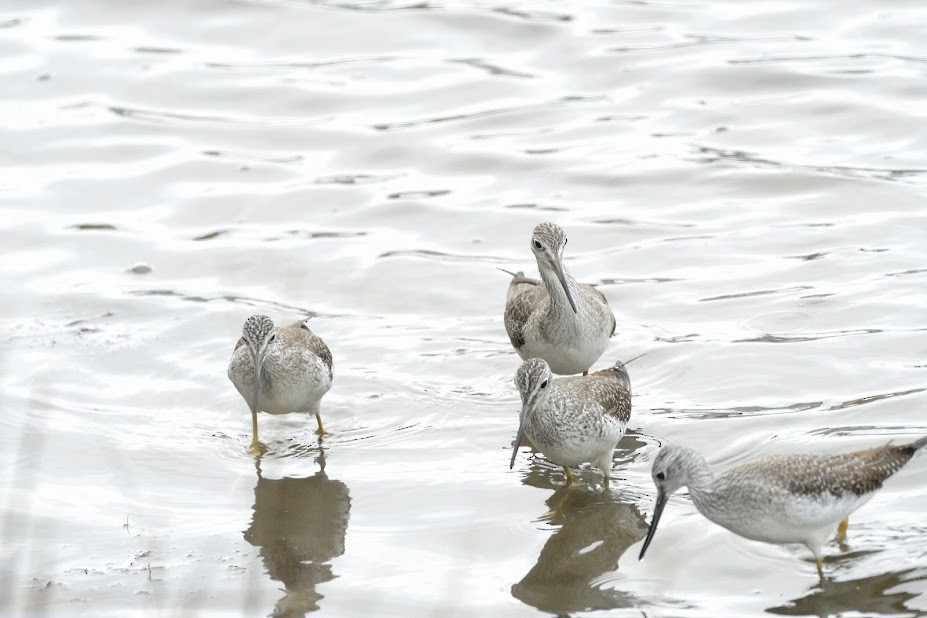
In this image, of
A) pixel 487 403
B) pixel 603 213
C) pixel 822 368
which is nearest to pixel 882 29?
pixel 603 213

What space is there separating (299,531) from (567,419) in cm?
208

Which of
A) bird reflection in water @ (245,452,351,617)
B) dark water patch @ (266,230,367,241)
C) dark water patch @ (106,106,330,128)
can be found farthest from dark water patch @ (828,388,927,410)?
dark water patch @ (106,106,330,128)

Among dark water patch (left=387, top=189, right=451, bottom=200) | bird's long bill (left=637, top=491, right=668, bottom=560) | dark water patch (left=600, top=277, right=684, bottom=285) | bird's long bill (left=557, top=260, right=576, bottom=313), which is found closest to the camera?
bird's long bill (left=637, top=491, right=668, bottom=560)

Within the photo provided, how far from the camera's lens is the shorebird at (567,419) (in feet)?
30.2

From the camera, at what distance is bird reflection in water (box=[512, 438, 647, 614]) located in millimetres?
7988

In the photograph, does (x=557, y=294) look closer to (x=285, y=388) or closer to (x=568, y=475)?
Result: (x=568, y=475)

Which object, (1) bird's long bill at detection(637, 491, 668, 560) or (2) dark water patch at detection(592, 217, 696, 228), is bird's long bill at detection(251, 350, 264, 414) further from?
(2) dark water patch at detection(592, 217, 696, 228)

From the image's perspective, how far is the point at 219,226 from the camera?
15.4m

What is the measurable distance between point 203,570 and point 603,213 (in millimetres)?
8339

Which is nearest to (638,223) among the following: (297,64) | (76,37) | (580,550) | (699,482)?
(580,550)

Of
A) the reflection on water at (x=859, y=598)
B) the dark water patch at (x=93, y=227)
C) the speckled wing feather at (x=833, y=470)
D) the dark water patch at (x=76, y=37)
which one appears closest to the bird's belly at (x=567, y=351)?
the speckled wing feather at (x=833, y=470)

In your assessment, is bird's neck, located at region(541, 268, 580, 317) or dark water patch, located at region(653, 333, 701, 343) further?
dark water patch, located at region(653, 333, 701, 343)

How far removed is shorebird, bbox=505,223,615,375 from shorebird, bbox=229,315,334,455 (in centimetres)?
196

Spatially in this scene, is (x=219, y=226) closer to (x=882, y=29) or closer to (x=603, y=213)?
(x=603, y=213)
